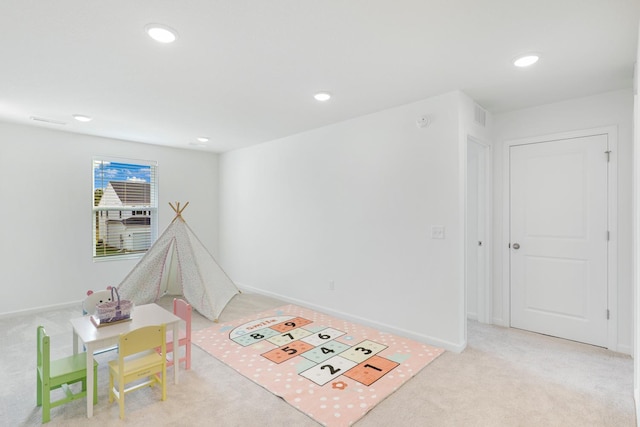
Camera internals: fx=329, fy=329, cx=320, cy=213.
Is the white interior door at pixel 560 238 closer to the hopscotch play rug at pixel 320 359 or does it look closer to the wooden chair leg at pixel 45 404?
the hopscotch play rug at pixel 320 359

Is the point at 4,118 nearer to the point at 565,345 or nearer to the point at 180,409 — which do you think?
the point at 180,409

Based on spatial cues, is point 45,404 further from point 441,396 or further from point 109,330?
point 441,396

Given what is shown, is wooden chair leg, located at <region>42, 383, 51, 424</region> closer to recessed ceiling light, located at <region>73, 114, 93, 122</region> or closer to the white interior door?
recessed ceiling light, located at <region>73, 114, 93, 122</region>

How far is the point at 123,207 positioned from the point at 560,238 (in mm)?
5713

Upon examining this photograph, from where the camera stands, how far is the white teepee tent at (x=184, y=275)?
13.6 ft

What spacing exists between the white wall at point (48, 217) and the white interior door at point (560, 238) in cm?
533

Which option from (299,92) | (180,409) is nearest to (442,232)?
(299,92)

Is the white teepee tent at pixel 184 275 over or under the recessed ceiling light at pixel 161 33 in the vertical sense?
under

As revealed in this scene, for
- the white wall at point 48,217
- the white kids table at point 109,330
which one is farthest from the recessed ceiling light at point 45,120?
the white kids table at point 109,330

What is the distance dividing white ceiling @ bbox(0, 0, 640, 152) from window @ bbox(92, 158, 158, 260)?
1386 millimetres

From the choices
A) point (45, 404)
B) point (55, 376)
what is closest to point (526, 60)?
point (55, 376)

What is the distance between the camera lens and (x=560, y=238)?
11.0 ft

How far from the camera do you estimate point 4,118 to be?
3.85m

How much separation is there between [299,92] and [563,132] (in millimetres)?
2665
